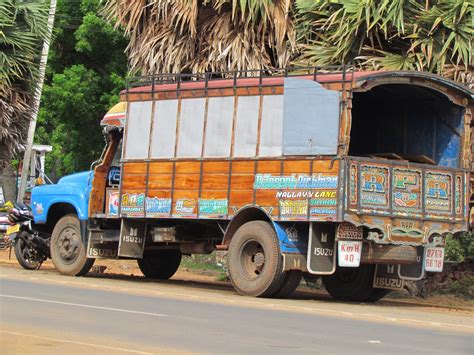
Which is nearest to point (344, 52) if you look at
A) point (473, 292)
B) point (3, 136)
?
point (473, 292)

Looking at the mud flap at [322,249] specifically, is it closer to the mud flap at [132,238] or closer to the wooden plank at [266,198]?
the wooden plank at [266,198]

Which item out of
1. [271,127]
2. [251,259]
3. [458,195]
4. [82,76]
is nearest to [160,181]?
[251,259]

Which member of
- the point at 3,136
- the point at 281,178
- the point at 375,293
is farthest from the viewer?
the point at 3,136

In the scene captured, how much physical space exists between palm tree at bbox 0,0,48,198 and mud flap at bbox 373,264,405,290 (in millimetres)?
10950

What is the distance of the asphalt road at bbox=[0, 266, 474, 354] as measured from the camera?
390 inches

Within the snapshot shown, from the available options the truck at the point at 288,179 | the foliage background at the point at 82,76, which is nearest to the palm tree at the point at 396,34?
the truck at the point at 288,179

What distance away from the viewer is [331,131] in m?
14.8

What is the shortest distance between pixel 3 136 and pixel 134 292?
10.3 metres

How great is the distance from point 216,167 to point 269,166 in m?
1.04

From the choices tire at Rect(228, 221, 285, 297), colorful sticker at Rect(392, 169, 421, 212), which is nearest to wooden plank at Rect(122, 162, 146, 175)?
tire at Rect(228, 221, 285, 297)

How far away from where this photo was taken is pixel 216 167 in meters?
16.2

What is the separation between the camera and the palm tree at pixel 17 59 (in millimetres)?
23766

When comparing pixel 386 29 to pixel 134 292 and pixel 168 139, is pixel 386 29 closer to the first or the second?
pixel 168 139

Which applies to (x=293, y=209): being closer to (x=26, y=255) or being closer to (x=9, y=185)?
(x=26, y=255)
